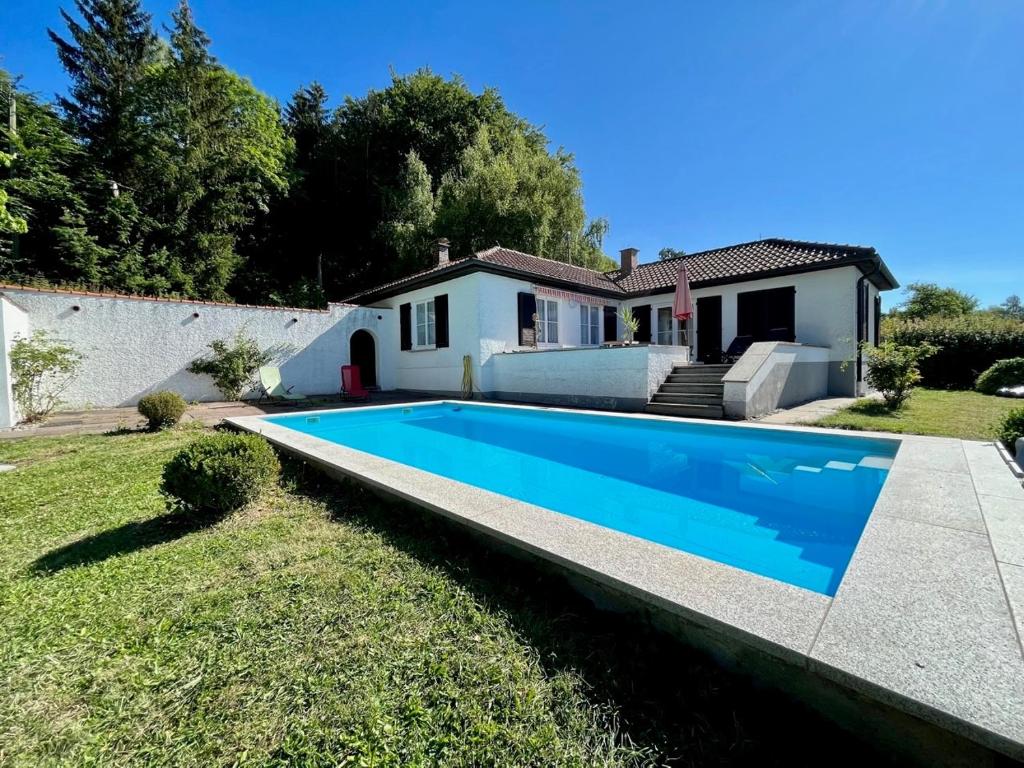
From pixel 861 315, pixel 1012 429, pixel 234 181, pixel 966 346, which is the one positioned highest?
pixel 234 181

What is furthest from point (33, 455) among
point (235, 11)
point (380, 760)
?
point (235, 11)

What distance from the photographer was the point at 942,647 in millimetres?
1646

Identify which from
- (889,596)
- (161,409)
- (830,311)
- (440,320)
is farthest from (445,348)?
(889,596)

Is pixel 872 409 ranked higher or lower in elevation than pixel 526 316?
Answer: lower

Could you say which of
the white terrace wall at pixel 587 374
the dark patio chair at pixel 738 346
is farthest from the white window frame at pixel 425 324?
the dark patio chair at pixel 738 346

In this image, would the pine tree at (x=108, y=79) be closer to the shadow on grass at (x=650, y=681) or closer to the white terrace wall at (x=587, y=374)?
the white terrace wall at (x=587, y=374)

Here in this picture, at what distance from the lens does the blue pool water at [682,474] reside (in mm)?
3664

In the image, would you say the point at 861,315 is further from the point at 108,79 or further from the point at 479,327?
the point at 108,79

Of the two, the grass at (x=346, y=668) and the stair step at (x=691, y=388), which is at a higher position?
the stair step at (x=691, y=388)

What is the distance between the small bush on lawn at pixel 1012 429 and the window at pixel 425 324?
12.9 m

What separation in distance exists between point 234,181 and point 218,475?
23.4 meters

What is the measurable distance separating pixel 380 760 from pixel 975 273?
220 ft

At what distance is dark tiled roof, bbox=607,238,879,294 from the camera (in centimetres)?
1190

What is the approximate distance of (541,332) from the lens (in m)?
14.3
